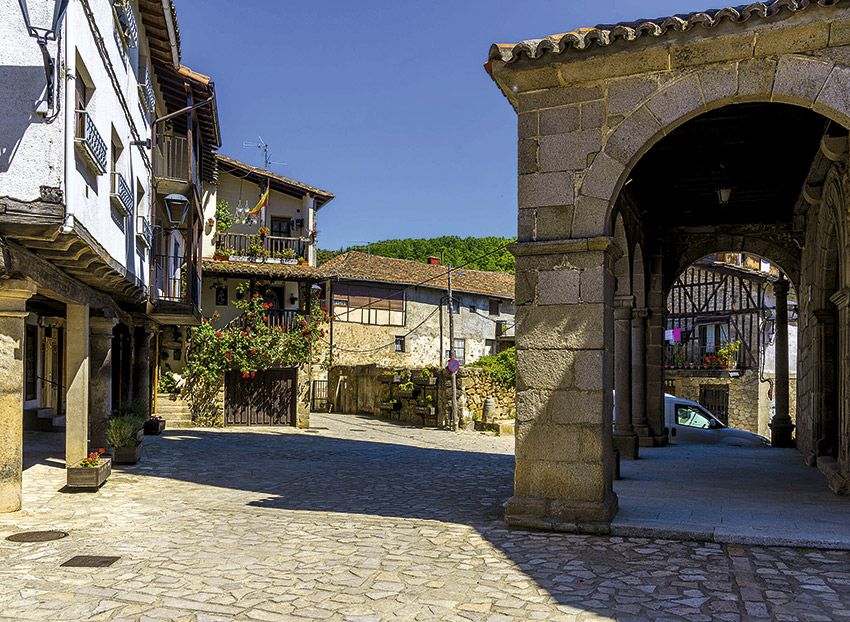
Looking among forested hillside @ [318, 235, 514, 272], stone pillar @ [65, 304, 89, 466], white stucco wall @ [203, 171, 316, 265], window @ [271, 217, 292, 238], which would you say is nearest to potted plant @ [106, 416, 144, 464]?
stone pillar @ [65, 304, 89, 466]

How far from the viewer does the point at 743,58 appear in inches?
274

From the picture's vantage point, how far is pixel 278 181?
26.2 m

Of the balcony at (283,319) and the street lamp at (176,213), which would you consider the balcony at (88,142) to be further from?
the balcony at (283,319)

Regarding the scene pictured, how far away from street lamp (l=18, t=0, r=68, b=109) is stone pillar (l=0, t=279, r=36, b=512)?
1.87 m

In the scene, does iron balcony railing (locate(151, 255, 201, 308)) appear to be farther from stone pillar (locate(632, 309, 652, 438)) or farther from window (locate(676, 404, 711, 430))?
window (locate(676, 404, 711, 430))

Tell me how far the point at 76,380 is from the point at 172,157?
32.7 feet

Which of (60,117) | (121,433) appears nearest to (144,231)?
(121,433)

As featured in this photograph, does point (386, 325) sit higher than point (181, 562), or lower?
higher

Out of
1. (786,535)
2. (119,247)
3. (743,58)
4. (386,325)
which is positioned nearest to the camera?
(786,535)

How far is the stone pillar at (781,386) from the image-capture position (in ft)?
52.7

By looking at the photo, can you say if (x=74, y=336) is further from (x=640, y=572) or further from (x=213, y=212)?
(x=213, y=212)

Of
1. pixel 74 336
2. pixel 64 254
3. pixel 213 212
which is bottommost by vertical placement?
pixel 74 336

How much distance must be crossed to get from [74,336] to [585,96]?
23.0 feet

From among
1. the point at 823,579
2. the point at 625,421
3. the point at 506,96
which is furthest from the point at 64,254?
the point at 625,421
